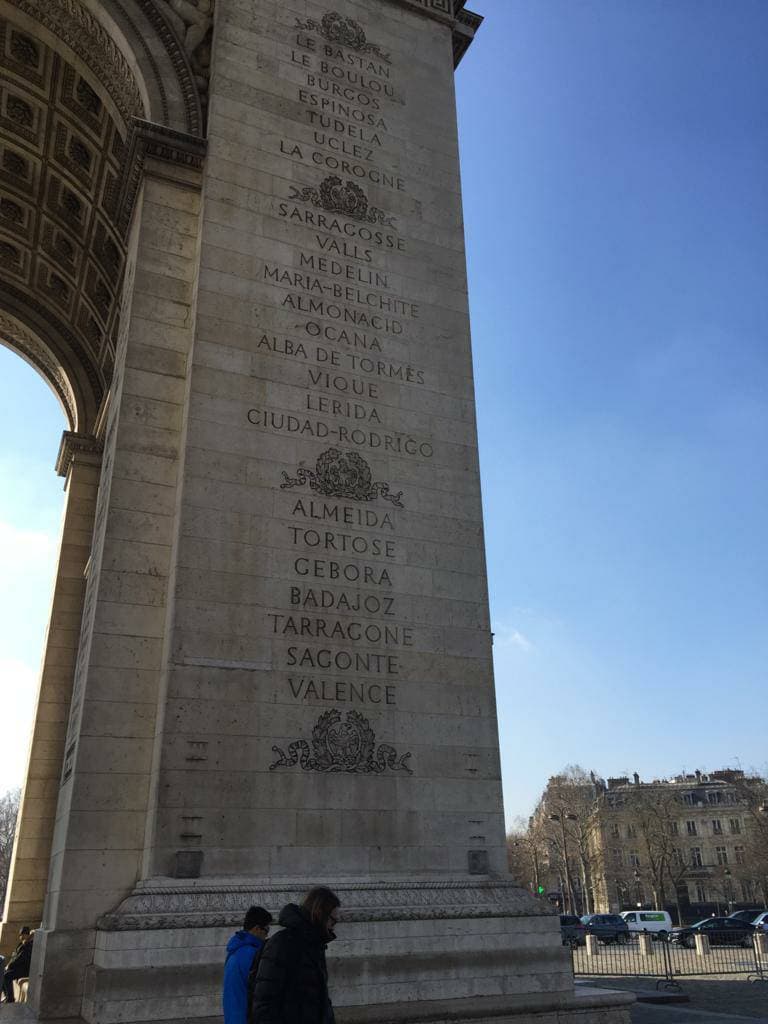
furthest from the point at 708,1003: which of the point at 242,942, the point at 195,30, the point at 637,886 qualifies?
the point at 637,886

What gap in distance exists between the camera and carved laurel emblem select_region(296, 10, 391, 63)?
18188mm

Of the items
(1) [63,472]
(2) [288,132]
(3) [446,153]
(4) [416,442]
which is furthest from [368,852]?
(1) [63,472]

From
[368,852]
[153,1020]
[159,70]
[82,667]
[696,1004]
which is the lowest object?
[696,1004]

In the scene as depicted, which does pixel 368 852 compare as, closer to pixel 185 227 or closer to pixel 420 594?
pixel 420 594

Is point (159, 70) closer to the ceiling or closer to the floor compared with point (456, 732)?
closer to the ceiling

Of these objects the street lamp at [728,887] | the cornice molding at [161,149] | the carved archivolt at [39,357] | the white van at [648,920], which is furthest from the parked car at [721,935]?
the street lamp at [728,887]

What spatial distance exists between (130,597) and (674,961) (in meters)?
29.1

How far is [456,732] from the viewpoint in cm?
1386

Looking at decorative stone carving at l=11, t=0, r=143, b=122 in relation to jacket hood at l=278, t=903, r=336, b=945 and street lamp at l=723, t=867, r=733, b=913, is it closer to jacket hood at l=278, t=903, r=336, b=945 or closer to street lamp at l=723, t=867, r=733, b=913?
jacket hood at l=278, t=903, r=336, b=945

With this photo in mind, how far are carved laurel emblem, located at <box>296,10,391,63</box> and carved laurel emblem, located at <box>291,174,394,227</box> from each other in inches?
150

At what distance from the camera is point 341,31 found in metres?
18.6

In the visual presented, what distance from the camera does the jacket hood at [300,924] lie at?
536 cm

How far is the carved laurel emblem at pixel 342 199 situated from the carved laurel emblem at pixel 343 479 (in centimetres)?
533

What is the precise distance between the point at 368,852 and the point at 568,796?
8876 centimetres
